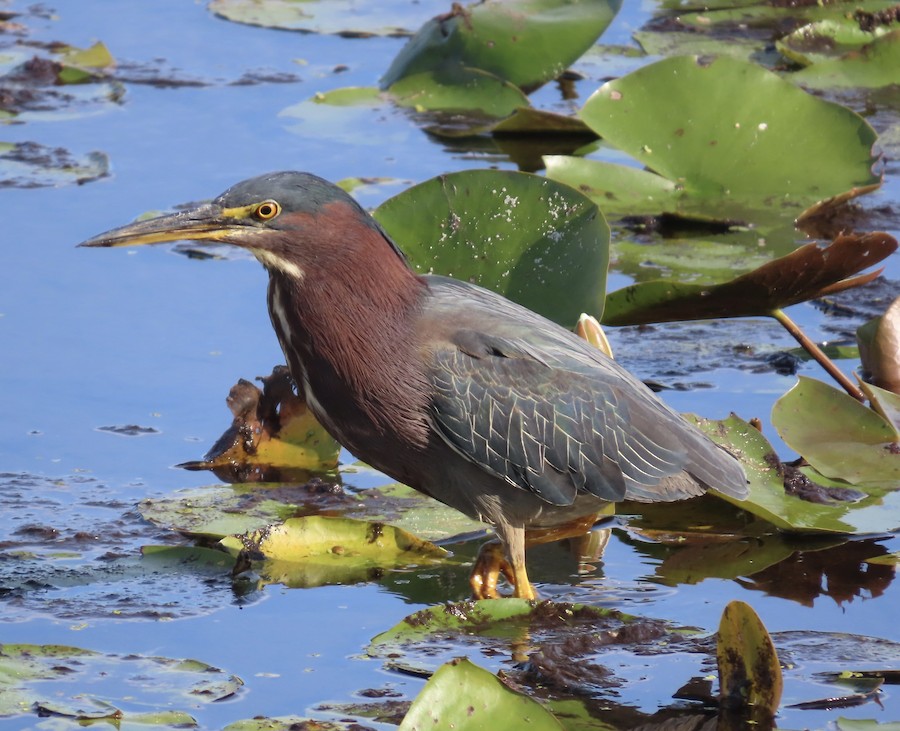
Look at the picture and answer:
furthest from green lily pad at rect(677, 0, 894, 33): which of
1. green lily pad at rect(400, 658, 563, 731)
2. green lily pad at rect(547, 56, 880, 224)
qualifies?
green lily pad at rect(400, 658, 563, 731)

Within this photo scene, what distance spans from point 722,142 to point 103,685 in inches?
168

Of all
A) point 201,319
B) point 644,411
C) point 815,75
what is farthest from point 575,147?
point 644,411

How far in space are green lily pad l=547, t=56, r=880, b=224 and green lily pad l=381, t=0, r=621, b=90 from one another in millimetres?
1485

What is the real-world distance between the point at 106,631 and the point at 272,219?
134cm

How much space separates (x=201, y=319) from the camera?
6.59 meters

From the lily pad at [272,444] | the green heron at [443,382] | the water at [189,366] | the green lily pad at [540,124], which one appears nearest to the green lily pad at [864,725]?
the water at [189,366]

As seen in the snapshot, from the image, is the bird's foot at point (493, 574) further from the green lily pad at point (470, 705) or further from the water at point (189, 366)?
the green lily pad at point (470, 705)

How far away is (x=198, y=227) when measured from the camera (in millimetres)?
4324

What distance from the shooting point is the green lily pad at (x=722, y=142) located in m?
6.92

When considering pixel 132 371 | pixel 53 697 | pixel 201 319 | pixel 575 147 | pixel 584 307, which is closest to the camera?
pixel 53 697

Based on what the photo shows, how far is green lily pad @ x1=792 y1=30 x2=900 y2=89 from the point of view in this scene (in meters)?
9.12

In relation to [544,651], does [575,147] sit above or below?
above

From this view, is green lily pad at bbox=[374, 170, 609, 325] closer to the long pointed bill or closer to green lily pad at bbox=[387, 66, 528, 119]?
the long pointed bill

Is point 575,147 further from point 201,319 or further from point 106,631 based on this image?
point 106,631
